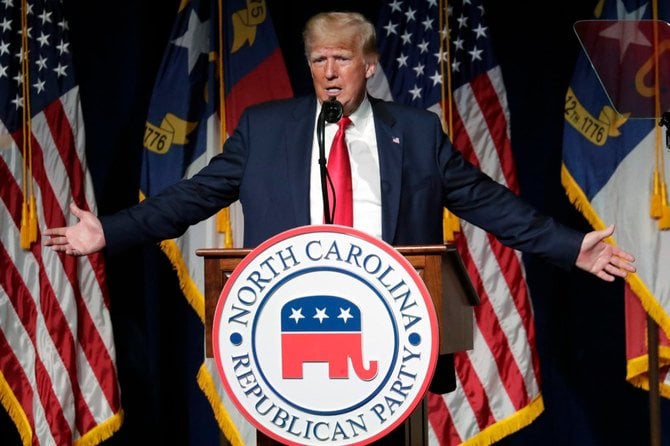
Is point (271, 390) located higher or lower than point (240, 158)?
lower

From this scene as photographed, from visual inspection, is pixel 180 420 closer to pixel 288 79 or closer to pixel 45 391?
pixel 45 391

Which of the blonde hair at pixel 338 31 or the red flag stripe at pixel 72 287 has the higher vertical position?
the blonde hair at pixel 338 31

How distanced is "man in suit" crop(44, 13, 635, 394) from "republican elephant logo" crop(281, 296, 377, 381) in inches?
14.8

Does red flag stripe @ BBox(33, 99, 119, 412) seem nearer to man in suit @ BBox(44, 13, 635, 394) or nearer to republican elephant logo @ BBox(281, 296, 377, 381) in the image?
man in suit @ BBox(44, 13, 635, 394)

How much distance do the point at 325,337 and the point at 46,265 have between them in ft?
8.33

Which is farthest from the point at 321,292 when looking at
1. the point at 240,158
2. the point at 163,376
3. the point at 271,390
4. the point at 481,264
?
the point at 163,376

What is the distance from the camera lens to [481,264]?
14.4 feet

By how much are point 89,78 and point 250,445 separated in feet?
6.13

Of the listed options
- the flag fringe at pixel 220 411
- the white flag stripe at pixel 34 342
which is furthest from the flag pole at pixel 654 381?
the white flag stripe at pixel 34 342

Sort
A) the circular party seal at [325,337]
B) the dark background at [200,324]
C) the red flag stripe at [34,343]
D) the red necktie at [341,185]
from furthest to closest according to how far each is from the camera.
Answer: the dark background at [200,324] → the red flag stripe at [34,343] → the red necktie at [341,185] → the circular party seal at [325,337]

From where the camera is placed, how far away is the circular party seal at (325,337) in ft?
6.63

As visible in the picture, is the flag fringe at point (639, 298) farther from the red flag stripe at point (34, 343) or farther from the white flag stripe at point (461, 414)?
the red flag stripe at point (34, 343)

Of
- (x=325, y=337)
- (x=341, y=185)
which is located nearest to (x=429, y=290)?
(x=325, y=337)

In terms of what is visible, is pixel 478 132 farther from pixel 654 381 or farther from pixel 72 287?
pixel 72 287
